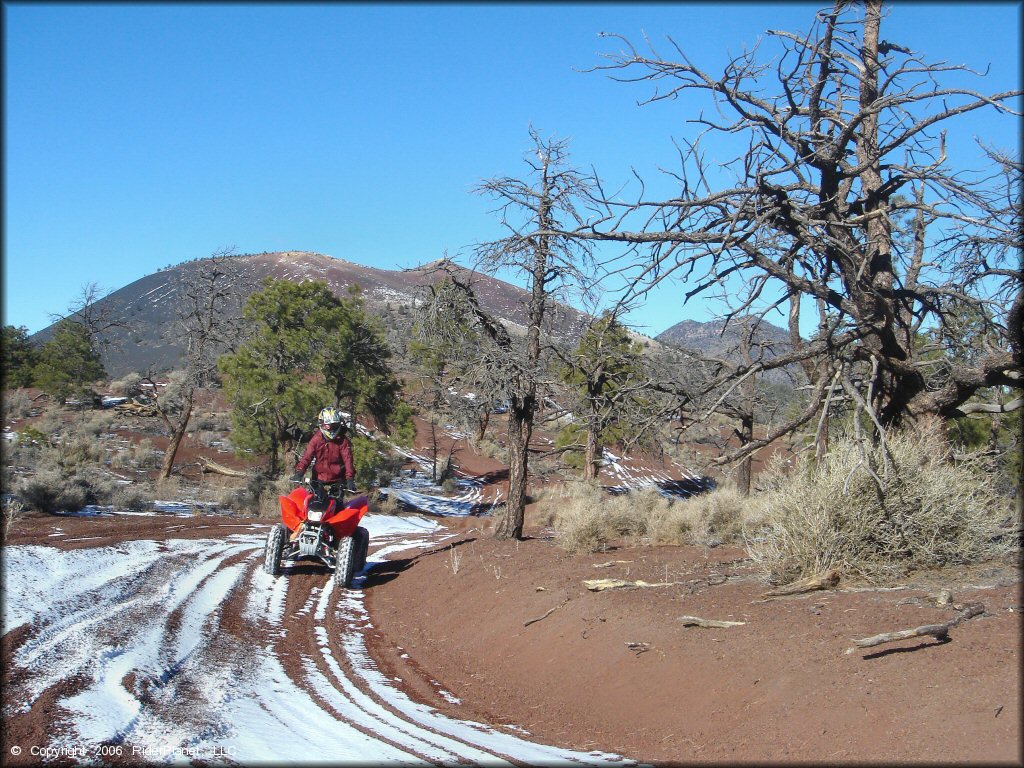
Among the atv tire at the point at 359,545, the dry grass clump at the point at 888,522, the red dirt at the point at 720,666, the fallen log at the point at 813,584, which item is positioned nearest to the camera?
the red dirt at the point at 720,666

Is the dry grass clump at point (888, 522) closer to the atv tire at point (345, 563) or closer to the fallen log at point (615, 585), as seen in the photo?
the fallen log at point (615, 585)

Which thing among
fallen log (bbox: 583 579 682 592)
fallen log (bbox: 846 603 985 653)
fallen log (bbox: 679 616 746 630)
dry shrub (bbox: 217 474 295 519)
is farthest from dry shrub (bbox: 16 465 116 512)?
fallen log (bbox: 846 603 985 653)

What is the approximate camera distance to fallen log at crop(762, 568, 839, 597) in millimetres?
7529

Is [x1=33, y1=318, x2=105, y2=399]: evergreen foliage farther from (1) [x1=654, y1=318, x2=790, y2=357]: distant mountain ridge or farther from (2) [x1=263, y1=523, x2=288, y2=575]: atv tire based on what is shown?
(1) [x1=654, y1=318, x2=790, y2=357]: distant mountain ridge

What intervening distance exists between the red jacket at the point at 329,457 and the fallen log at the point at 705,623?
18.6 feet

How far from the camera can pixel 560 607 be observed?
839 cm

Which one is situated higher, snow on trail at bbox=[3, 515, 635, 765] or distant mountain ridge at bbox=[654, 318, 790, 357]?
distant mountain ridge at bbox=[654, 318, 790, 357]

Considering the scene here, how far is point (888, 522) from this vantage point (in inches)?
309

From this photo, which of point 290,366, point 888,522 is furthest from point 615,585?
point 290,366

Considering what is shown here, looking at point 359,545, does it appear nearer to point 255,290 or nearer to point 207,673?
point 207,673

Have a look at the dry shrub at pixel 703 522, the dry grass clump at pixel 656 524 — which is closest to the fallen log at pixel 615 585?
the dry grass clump at pixel 656 524

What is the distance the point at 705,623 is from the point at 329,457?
244 inches

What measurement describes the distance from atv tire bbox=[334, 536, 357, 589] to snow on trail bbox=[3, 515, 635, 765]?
328mm

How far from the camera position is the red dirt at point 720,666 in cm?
456
